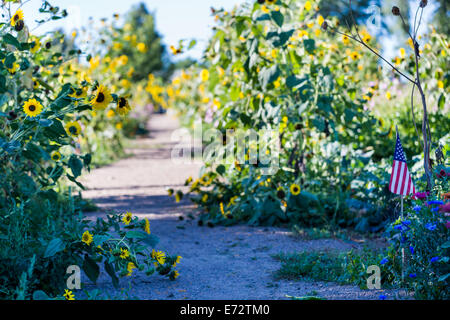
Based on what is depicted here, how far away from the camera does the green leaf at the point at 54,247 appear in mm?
2404

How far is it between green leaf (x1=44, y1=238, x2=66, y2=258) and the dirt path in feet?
1.42

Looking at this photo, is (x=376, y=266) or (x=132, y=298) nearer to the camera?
(x=132, y=298)

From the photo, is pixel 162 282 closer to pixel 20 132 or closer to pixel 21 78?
pixel 20 132

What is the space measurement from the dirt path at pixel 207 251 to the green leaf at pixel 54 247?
433 millimetres

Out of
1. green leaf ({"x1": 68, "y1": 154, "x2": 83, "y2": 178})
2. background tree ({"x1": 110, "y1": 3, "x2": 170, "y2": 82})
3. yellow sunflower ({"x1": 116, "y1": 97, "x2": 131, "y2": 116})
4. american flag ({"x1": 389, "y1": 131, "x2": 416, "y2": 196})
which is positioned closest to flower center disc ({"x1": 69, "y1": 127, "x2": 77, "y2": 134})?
green leaf ({"x1": 68, "y1": 154, "x2": 83, "y2": 178})

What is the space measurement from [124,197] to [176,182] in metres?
1.08

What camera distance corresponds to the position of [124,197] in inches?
220

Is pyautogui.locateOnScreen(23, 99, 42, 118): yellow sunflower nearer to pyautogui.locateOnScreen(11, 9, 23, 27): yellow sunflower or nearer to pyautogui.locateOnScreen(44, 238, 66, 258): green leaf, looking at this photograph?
pyautogui.locateOnScreen(44, 238, 66, 258): green leaf

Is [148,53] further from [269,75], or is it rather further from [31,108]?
[31,108]

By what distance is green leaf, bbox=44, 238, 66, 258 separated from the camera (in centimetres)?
240

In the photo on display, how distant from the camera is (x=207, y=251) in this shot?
3656mm

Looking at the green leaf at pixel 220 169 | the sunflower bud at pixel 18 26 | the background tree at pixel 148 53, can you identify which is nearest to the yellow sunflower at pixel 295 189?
the green leaf at pixel 220 169
